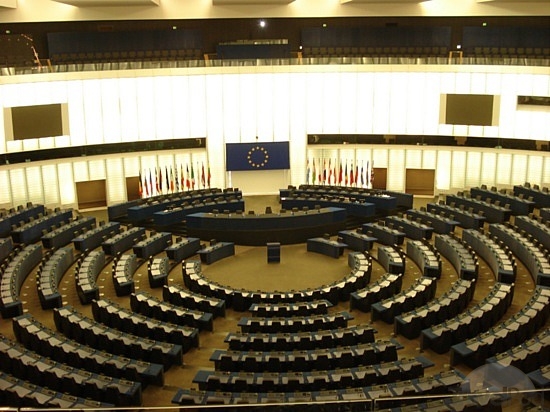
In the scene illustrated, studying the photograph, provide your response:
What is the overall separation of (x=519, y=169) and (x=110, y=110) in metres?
19.9

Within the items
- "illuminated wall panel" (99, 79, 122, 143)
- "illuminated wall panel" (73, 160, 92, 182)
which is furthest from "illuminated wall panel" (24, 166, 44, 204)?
"illuminated wall panel" (99, 79, 122, 143)

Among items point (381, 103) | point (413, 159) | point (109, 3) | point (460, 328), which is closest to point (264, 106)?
point (381, 103)

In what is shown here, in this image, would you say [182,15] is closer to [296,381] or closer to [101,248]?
[101,248]

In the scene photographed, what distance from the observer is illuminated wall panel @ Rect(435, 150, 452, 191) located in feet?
112

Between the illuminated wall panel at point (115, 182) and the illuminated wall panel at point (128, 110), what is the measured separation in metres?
1.41

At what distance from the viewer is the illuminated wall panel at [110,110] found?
3162 centimetres

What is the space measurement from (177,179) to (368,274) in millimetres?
14131

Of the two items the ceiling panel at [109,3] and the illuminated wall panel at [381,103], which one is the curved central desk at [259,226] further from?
the ceiling panel at [109,3]

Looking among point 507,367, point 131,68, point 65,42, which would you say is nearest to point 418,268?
point 507,367

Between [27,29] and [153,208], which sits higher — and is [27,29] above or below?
above

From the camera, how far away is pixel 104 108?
104ft

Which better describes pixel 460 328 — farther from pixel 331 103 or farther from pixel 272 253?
pixel 331 103

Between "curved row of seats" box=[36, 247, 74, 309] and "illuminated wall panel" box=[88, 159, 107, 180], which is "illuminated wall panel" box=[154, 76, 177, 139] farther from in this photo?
"curved row of seats" box=[36, 247, 74, 309]

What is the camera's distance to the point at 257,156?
3359 centimetres
